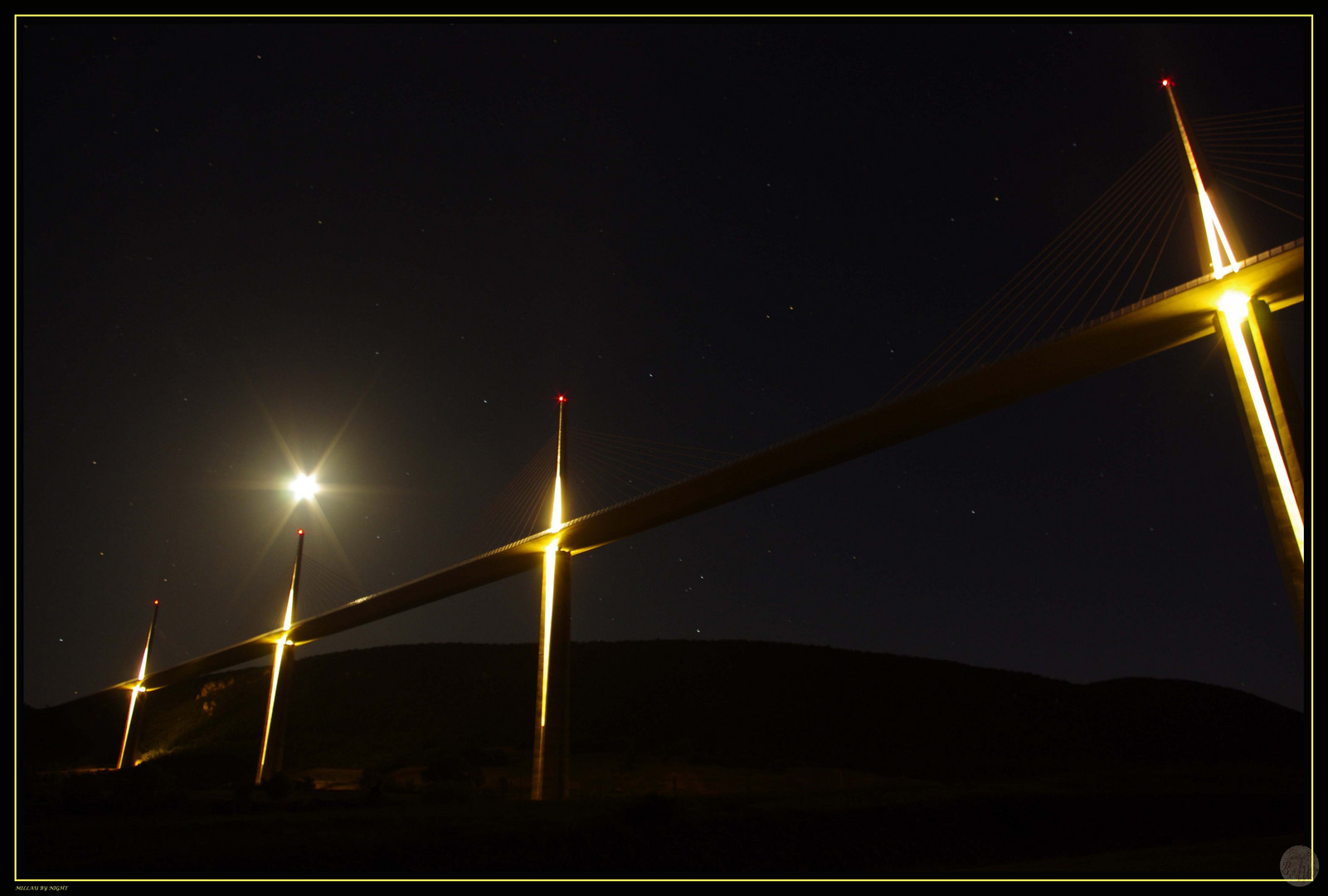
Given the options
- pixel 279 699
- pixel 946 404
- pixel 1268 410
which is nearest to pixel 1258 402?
pixel 1268 410

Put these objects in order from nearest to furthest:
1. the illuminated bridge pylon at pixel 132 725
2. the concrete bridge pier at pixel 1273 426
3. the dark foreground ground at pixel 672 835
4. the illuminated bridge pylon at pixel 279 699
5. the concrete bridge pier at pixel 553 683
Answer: the concrete bridge pier at pixel 1273 426 < the dark foreground ground at pixel 672 835 < the concrete bridge pier at pixel 553 683 < the illuminated bridge pylon at pixel 279 699 < the illuminated bridge pylon at pixel 132 725

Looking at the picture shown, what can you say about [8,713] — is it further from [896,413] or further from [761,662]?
[761,662]

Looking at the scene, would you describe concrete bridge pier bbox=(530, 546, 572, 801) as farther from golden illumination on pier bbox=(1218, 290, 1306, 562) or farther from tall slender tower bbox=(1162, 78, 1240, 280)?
tall slender tower bbox=(1162, 78, 1240, 280)

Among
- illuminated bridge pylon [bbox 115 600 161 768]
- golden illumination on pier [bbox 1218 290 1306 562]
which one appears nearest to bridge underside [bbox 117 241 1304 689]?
golden illumination on pier [bbox 1218 290 1306 562]

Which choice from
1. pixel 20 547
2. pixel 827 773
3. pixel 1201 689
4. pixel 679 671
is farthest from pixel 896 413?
pixel 1201 689

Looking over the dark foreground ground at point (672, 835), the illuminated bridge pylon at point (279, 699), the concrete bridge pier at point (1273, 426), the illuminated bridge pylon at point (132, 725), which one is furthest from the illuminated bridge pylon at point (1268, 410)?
the illuminated bridge pylon at point (132, 725)

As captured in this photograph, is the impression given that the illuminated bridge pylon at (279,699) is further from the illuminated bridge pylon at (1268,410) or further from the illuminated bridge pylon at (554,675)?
the illuminated bridge pylon at (1268,410)

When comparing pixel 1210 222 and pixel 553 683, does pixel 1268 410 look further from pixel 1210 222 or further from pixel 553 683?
pixel 553 683
